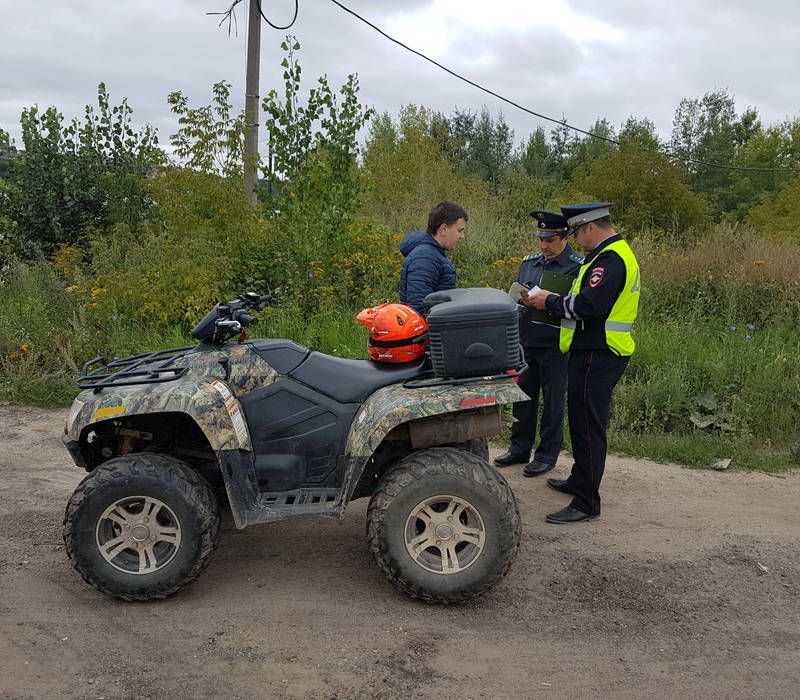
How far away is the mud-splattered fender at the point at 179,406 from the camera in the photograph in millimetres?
3537

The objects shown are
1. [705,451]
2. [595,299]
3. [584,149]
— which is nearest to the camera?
[595,299]

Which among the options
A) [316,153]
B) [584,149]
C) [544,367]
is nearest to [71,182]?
[316,153]

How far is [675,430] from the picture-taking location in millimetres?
6547

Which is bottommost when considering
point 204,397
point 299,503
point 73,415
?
point 299,503

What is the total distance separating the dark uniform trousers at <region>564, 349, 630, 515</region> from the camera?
4492 mm

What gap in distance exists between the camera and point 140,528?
140 inches

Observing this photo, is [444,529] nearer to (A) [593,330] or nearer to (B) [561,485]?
(A) [593,330]

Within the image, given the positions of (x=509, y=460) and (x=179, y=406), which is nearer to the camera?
(x=179, y=406)

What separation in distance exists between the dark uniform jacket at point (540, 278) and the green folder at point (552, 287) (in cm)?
13

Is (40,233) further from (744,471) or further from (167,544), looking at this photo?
(744,471)

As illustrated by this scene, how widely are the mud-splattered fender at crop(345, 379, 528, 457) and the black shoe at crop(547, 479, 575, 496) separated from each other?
177 centimetres

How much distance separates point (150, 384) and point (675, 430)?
A: 15.6ft

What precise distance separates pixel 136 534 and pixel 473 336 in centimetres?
191

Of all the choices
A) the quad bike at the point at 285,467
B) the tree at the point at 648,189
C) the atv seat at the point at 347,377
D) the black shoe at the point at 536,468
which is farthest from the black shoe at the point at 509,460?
the tree at the point at 648,189
